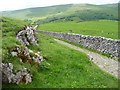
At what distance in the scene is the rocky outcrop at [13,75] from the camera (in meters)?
28.2

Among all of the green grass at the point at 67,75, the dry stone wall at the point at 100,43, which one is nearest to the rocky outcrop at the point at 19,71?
the green grass at the point at 67,75

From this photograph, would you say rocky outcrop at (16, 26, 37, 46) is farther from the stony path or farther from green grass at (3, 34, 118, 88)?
the stony path

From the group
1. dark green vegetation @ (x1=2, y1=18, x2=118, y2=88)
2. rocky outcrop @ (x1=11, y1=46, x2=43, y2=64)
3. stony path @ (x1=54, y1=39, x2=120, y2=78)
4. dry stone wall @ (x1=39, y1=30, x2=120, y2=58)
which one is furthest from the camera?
dry stone wall @ (x1=39, y1=30, x2=120, y2=58)

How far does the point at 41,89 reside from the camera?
2847cm

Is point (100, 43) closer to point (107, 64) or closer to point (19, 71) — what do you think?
point (107, 64)

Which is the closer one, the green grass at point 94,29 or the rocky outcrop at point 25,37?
the rocky outcrop at point 25,37

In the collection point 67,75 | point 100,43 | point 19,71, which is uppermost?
point 19,71

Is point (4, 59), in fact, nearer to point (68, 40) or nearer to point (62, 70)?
point (62, 70)

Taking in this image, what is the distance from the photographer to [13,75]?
28609 millimetres

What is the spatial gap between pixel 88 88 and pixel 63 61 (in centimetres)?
950

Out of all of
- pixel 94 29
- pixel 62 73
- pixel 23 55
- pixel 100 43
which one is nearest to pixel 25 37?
pixel 23 55

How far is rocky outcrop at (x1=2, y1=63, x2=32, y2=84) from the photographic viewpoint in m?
28.2

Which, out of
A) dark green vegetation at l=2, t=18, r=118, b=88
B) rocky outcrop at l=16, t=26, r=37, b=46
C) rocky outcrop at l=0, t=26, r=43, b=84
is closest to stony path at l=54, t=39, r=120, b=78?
dark green vegetation at l=2, t=18, r=118, b=88

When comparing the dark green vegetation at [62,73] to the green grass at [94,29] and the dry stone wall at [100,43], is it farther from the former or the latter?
the green grass at [94,29]
